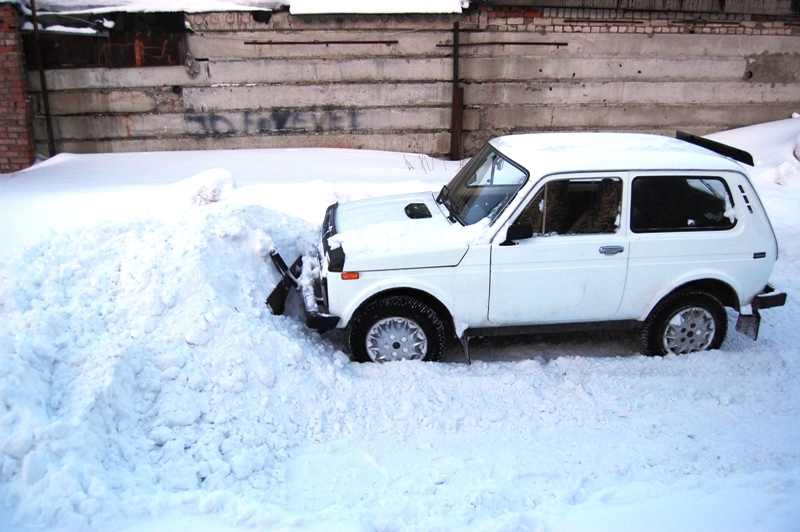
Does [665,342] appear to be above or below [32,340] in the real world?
below

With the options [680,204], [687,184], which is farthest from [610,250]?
[687,184]

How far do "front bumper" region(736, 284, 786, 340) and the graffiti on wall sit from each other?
6961mm

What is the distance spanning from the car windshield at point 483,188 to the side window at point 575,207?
0.73 ft

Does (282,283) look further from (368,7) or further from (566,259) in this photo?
(368,7)

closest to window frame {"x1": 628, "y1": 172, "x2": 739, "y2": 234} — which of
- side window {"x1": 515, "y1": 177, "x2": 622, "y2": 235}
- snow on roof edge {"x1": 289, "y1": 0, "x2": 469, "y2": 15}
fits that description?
side window {"x1": 515, "y1": 177, "x2": 622, "y2": 235}

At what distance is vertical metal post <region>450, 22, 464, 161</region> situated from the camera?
10.2 meters

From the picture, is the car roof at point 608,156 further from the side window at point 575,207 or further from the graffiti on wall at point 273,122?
the graffiti on wall at point 273,122

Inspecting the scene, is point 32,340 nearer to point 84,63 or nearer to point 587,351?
point 587,351

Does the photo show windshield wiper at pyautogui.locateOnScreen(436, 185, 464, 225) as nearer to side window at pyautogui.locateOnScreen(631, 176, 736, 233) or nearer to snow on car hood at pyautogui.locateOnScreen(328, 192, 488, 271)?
snow on car hood at pyautogui.locateOnScreen(328, 192, 488, 271)

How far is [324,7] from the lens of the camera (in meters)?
9.84

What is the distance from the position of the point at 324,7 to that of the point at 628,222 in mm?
6915

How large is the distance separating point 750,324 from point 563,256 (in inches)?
71.7

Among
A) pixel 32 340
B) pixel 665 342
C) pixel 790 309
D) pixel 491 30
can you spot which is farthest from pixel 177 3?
pixel 790 309

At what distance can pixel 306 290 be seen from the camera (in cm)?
518
